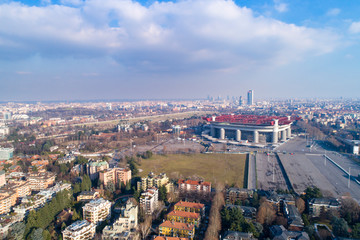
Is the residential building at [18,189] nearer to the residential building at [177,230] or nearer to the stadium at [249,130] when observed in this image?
the residential building at [177,230]

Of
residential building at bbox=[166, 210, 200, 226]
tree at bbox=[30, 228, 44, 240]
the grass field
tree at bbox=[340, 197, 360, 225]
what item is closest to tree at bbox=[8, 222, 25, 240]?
tree at bbox=[30, 228, 44, 240]

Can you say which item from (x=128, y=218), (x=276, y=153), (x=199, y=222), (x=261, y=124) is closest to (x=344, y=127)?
(x=261, y=124)

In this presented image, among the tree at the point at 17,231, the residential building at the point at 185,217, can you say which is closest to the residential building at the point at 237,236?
the residential building at the point at 185,217

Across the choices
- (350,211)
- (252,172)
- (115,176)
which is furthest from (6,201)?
(350,211)

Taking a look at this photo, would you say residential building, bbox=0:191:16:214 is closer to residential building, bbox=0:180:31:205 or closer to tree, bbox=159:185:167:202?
residential building, bbox=0:180:31:205

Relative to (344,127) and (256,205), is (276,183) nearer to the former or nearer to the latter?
(256,205)

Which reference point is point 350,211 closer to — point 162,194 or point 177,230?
point 177,230
